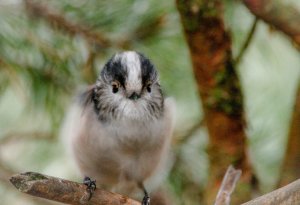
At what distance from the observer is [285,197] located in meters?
0.97

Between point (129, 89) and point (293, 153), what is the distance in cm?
30

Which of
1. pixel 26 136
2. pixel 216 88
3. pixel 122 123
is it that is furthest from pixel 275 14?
pixel 26 136

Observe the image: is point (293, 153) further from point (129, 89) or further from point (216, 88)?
point (129, 89)

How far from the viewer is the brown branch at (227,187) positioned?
1176mm

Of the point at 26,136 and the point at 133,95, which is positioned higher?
the point at 26,136

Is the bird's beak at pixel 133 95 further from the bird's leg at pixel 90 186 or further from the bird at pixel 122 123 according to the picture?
the bird's leg at pixel 90 186

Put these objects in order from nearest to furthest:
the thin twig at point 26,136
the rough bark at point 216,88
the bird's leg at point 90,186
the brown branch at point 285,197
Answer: the brown branch at point 285,197
the bird's leg at point 90,186
the rough bark at point 216,88
the thin twig at point 26,136

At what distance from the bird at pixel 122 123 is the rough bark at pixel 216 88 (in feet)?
0.24

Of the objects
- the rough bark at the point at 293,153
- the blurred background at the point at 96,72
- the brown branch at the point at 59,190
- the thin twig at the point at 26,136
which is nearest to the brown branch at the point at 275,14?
the blurred background at the point at 96,72

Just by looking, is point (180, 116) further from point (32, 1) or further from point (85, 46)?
point (32, 1)

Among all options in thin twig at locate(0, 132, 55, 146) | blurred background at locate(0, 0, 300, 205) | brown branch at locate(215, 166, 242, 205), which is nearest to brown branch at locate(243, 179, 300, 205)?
brown branch at locate(215, 166, 242, 205)

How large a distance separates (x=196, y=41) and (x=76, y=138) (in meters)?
0.25

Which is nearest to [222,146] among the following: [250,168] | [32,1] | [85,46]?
[250,168]

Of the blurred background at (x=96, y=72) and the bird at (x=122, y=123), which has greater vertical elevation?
the blurred background at (x=96, y=72)
